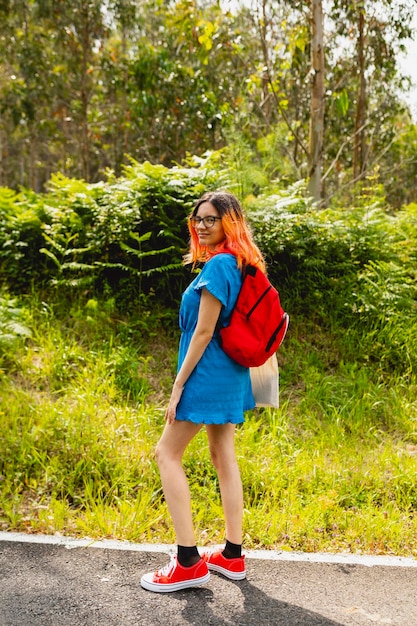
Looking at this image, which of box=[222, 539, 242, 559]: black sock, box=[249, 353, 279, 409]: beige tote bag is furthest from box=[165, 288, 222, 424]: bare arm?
box=[222, 539, 242, 559]: black sock

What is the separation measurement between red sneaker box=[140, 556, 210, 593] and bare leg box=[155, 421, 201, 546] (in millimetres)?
123

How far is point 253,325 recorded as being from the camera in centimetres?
334

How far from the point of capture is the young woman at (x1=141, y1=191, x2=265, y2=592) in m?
3.29

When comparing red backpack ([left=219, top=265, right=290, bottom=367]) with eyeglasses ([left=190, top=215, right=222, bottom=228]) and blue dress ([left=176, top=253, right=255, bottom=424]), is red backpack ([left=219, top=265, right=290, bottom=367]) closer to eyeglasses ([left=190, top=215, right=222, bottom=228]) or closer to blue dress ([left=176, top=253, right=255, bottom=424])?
blue dress ([left=176, top=253, right=255, bottom=424])

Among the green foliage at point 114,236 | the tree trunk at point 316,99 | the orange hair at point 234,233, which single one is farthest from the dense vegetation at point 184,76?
the orange hair at point 234,233

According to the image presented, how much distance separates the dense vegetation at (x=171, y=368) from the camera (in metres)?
4.43

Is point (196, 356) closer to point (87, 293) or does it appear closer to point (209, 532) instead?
point (209, 532)

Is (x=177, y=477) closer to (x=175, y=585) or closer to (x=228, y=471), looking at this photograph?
(x=228, y=471)

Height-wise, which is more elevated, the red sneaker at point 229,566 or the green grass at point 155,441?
the green grass at point 155,441

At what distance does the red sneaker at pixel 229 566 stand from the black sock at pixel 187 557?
0.74 feet

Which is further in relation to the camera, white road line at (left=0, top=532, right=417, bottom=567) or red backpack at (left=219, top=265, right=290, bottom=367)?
white road line at (left=0, top=532, right=417, bottom=567)

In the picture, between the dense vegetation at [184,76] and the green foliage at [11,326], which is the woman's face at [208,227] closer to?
the green foliage at [11,326]

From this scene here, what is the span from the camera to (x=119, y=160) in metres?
27.5

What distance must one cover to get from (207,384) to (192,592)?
1.10m
